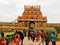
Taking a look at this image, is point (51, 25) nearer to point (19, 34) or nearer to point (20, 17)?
point (20, 17)

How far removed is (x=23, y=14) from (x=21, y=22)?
234 cm

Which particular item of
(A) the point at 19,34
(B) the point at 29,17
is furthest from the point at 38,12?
(A) the point at 19,34

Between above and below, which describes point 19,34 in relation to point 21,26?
above

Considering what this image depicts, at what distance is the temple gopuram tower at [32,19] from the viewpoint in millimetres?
67812

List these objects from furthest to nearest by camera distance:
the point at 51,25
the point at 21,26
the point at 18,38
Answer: the point at 51,25
the point at 21,26
the point at 18,38

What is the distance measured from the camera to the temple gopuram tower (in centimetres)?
6781

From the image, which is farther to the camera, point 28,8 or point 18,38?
point 28,8

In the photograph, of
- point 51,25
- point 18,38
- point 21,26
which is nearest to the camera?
point 18,38

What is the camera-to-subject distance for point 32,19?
6838 centimetres

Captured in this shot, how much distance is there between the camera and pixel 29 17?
6844 cm

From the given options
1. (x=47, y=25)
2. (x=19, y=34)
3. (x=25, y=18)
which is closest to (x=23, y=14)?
(x=25, y=18)

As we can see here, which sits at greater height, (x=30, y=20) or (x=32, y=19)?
(x=32, y=19)

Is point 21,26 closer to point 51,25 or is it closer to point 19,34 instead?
point 51,25

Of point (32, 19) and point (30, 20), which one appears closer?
point (30, 20)
